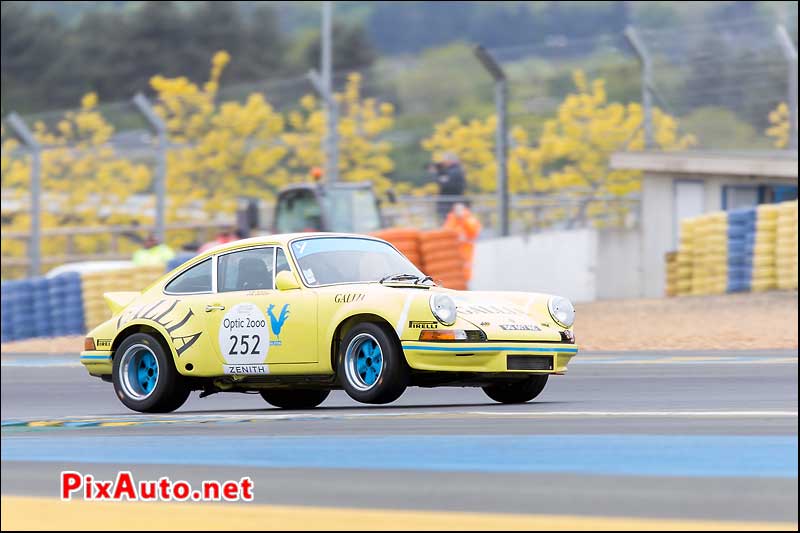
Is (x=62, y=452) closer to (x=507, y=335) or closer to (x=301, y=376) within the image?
(x=301, y=376)

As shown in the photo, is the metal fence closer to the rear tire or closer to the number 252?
the rear tire

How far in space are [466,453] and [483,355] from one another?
1.94 ft

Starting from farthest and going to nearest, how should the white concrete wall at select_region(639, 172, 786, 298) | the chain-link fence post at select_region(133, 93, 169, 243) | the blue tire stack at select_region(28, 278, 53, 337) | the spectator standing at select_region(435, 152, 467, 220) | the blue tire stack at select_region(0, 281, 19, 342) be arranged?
the white concrete wall at select_region(639, 172, 786, 298) < the spectator standing at select_region(435, 152, 467, 220) < the chain-link fence post at select_region(133, 93, 169, 243) < the blue tire stack at select_region(0, 281, 19, 342) < the blue tire stack at select_region(28, 278, 53, 337)

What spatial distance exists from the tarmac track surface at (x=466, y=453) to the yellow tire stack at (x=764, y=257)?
509 inches

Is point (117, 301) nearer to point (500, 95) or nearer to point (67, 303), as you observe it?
point (67, 303)

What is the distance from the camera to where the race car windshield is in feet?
24.9

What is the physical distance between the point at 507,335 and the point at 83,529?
2514mm

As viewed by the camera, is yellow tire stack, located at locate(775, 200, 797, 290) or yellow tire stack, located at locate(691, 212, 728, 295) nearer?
yellow tire stack, located at locate(775, 200, 797, 290)

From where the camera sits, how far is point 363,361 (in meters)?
7.50

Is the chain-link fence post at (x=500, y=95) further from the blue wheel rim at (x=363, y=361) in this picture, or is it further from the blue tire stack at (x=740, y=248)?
the blue wheel rim at (x=363, y=361)

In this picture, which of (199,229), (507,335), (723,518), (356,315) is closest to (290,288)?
(356,315)

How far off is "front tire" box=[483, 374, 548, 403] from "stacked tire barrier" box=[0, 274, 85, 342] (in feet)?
33.0

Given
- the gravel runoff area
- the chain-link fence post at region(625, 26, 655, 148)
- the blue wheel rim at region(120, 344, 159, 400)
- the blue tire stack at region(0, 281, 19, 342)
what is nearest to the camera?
the blue wheel rim at region(120, 344, 159, 400)

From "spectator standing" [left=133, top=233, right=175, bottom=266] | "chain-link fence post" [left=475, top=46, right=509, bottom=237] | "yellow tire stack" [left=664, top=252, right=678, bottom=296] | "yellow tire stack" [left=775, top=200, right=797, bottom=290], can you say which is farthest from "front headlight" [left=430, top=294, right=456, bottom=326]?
"yellow tire stack" [left=664, top=252, right=678, bottom=296]
